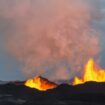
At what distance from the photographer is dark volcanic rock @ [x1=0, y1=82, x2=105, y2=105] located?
13309cm

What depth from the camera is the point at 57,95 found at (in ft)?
481

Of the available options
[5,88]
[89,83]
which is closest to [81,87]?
[89,83]

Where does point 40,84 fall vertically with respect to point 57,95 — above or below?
above

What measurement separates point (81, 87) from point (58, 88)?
806 cm

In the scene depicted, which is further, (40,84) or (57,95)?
(40,84)

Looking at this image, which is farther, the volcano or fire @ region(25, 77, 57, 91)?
fire @ region(25, 77, 57, 91)

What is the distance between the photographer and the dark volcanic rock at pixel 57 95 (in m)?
133

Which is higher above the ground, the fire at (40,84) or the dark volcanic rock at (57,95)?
the fire at (40,84)

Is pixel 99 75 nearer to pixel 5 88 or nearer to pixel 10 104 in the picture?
pixel 5 88

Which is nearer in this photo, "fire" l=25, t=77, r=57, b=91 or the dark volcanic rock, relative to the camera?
the dark volcanic rock

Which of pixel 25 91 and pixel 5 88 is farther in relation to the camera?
pixel 5 88

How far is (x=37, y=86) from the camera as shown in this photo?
168m

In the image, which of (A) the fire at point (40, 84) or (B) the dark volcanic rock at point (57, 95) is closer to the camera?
(B) the dark volcanic rock at point (57, 95)

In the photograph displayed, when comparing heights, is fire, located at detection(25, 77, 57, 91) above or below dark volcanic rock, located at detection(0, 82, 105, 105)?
above
